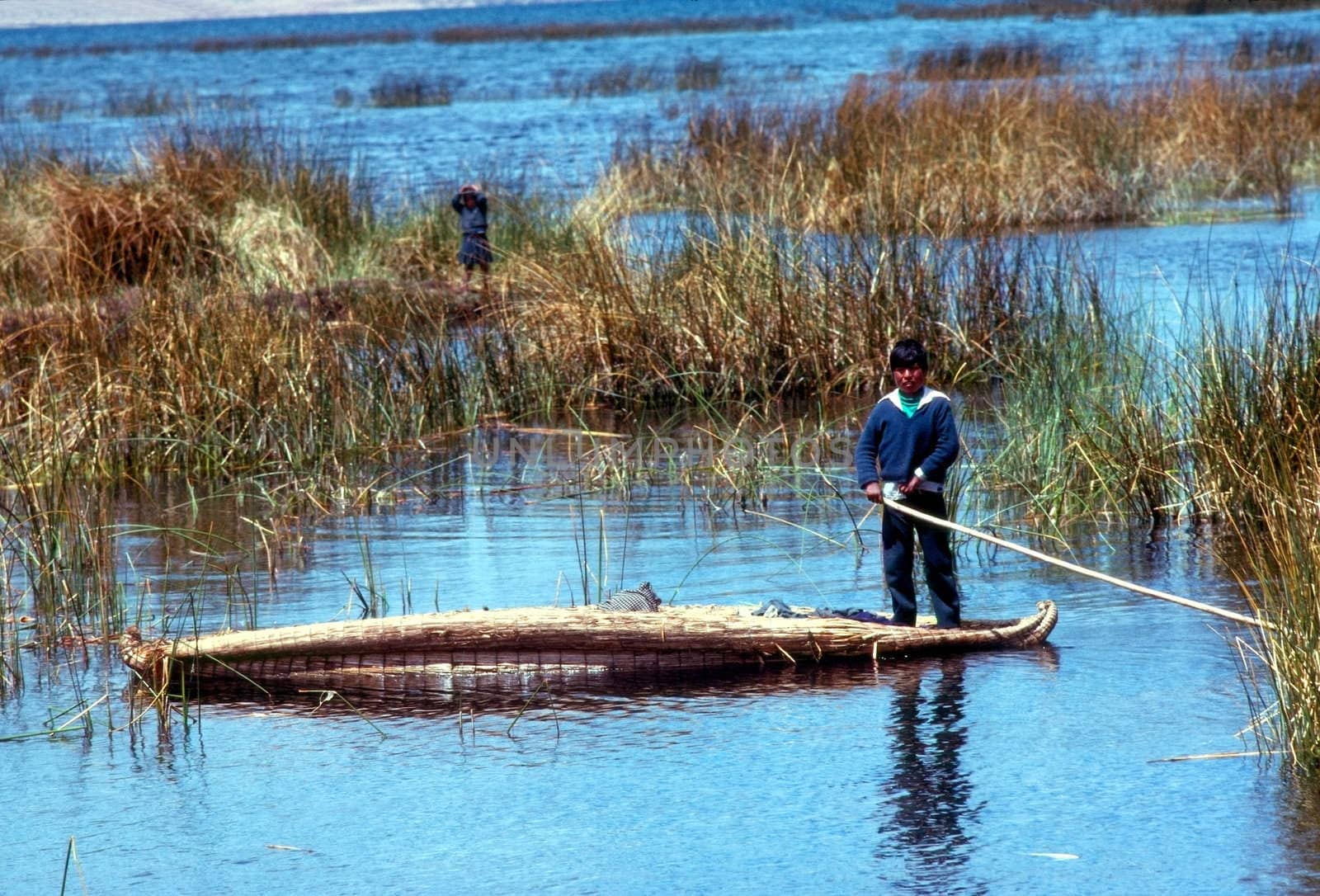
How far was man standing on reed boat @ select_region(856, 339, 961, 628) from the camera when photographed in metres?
7.45

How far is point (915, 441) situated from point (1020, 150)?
42.4 ft

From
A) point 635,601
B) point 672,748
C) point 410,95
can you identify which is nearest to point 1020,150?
point 635,601

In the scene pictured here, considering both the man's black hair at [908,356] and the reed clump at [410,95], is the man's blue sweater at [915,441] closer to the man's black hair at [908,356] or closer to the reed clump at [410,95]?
the man's black hair at [908,356]

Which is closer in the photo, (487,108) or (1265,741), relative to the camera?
(1265,741)

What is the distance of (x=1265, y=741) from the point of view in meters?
6.08

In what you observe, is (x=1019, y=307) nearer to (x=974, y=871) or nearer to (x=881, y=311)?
(x=881, y=311)

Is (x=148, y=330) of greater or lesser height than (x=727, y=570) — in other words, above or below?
above

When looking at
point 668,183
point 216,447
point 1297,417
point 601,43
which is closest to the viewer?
point 1297,417

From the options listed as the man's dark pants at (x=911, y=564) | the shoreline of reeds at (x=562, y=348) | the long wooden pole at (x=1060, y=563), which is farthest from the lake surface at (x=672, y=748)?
the shoreline of reeds at (x=562, y=348)

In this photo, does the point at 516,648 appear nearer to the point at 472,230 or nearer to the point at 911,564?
the point at 911,564

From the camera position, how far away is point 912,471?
7.48 metres

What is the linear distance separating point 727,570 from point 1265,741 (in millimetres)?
3368

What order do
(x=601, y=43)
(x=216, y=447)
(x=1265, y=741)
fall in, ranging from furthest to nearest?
(x=601, y=43) < (x=216, y=447) < (x=1265, y=741)

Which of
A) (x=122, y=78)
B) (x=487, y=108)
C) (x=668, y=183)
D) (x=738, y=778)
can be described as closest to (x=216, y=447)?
(x=738, y=778)
